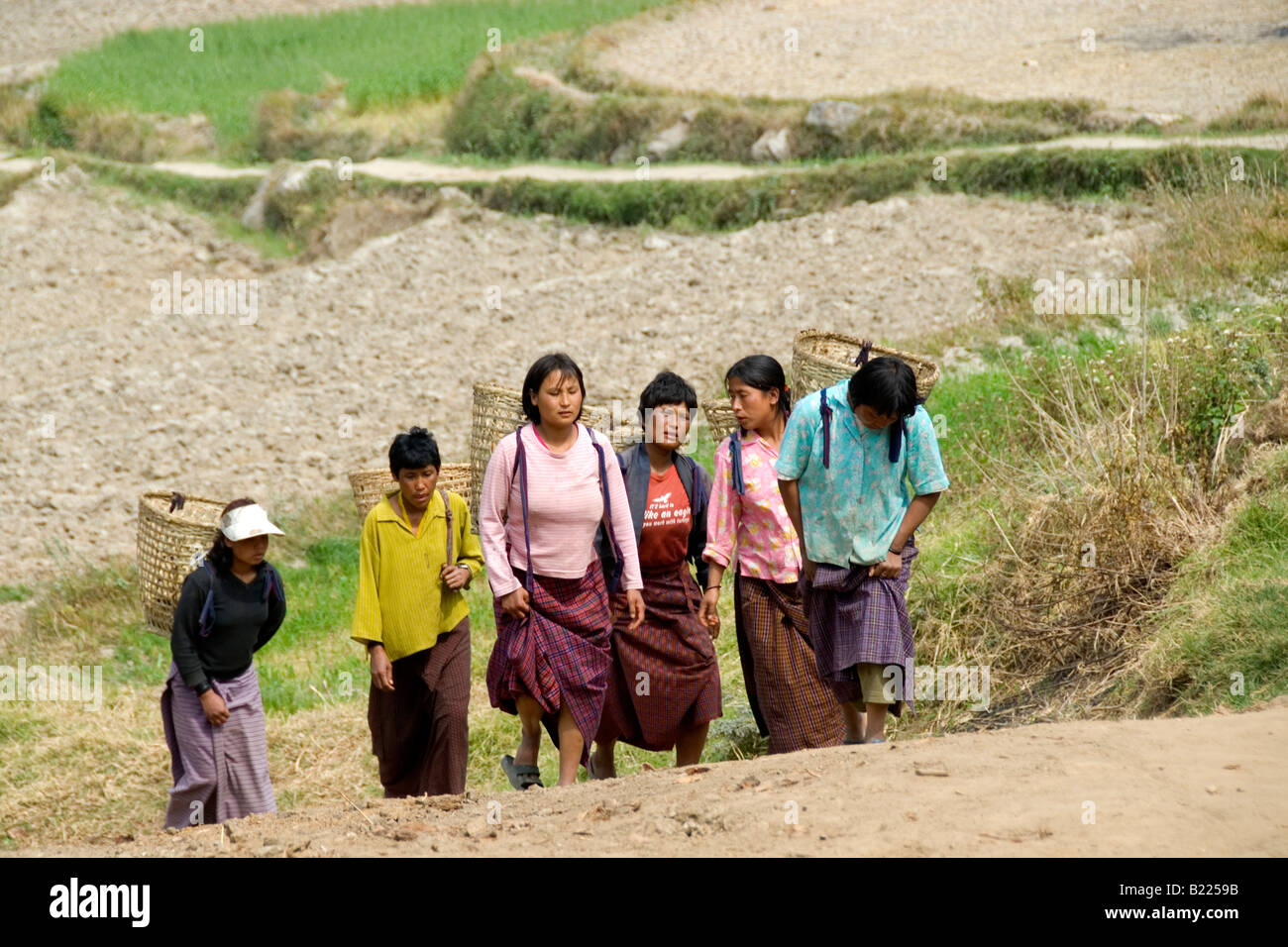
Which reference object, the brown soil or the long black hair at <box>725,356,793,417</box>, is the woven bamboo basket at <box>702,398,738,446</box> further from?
the brown soil

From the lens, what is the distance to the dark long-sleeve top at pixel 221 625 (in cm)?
475

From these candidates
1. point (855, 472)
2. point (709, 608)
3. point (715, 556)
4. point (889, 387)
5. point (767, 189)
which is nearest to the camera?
point (889, 387)

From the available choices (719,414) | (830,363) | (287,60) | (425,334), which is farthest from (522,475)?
(287,60)

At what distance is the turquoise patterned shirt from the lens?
14.9ft

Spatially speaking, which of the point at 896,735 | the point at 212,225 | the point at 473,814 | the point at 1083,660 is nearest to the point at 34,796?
the point at 473,814

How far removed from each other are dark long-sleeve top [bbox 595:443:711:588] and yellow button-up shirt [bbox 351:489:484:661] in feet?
1.87

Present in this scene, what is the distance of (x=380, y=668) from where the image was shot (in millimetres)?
4977

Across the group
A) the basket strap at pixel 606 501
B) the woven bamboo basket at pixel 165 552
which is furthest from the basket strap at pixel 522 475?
the woven bamboo basket at pixel 165 552

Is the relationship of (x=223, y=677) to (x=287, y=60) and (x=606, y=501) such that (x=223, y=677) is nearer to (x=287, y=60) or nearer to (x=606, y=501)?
(x=606, y=501)

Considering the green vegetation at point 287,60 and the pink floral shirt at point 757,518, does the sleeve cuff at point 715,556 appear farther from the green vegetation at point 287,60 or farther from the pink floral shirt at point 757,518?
the green vegetation at point 287,60

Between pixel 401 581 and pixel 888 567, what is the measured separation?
161 cm

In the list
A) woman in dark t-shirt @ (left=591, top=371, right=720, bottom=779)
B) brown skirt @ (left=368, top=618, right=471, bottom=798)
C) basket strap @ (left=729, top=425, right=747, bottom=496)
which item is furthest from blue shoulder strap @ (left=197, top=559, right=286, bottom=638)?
basket strap @ (left=729, top=425, right=747, bottom=496)

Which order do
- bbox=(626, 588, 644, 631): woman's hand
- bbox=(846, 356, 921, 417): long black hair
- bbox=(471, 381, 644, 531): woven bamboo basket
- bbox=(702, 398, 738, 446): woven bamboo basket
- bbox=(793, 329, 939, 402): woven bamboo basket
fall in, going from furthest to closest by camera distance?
bbox=(471, 381, 644, 531): woven bamboo basket
bbox=(702, 398, 738, 446): woven bamboo basket
bbox=(793, 329, 939, 402): woven bamboo basket
bbox=(626, 588, 644, 631): woman's hand
bbox=(846, 356, 921, 417): long black hair

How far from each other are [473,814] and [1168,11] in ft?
67.2
